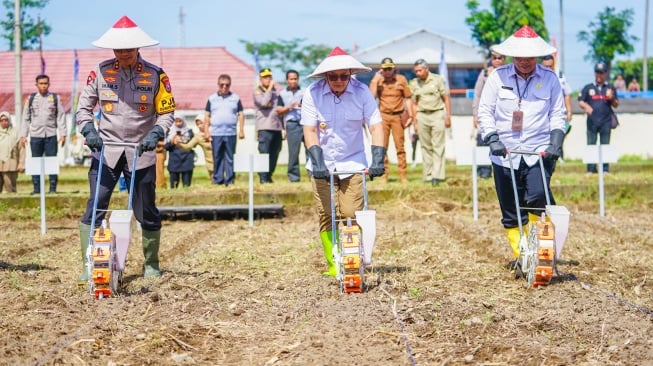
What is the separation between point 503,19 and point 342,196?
4444 centimetres

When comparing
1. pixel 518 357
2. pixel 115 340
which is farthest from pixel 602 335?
pixel 115 340

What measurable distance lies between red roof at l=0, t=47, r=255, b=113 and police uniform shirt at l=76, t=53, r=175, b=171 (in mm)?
32407

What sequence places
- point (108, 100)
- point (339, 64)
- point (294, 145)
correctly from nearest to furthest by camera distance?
point (339, 64)
point (108, 100)
point (294, 145)

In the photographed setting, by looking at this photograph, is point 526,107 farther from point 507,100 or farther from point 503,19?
point 503,19

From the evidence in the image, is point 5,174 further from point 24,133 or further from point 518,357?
point 518,357

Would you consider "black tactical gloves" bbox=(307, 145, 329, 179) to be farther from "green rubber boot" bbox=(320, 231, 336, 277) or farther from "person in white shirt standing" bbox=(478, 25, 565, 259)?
"person in white shirt standing" bbox=(478, 25, 565, 259)

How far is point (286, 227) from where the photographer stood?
14.0 metres

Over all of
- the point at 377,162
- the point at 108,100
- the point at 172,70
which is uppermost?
the point at 172,70

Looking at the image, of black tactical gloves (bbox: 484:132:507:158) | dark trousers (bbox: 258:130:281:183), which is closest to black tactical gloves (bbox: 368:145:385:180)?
black tactical gloves (bbox: 484:132:507:158)

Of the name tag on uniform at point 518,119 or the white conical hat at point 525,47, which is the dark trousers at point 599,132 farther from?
the name tag on uniform at point 518,119

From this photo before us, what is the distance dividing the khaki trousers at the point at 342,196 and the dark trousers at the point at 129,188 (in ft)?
4.64

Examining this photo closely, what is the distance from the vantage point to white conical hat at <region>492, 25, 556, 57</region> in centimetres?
851

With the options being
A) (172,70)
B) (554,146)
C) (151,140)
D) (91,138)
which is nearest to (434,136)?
(554,146)

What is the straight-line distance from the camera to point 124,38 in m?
8.28
